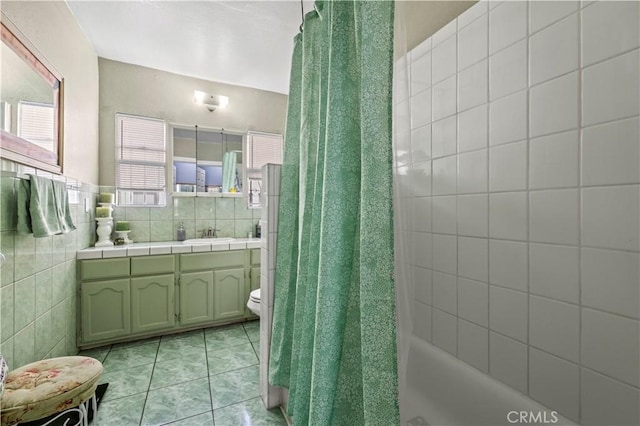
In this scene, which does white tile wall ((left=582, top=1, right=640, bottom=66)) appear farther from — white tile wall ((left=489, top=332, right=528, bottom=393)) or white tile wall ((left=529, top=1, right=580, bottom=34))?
white tile wall ((left=489, top=332, right=528, bottom=393))

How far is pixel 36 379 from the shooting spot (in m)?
1.25

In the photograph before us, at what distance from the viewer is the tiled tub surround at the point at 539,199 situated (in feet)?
2.64

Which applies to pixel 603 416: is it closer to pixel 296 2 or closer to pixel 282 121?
pixel 296 2

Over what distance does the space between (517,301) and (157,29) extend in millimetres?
3038

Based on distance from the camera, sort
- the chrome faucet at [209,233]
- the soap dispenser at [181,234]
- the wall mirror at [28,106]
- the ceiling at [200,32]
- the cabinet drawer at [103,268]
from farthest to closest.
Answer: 1. the chrome faucet at [209,233]
2. the soap dispenser at [181,234]
3. the cabinet drawer at [103,268]
4. the ceiling at [200,32]
5. the wall mirror at [28,106]

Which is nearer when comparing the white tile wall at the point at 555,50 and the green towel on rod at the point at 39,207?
the white tile wall at the point at 555,50

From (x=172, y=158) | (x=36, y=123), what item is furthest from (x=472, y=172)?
(x=172, y=158)

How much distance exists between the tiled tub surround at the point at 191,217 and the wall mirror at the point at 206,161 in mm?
117

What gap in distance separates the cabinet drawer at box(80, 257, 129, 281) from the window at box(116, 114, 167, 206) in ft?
2.42

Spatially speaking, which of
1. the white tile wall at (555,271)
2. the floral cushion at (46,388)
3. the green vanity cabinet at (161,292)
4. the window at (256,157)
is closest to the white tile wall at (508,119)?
the white tile wall at (555,271)

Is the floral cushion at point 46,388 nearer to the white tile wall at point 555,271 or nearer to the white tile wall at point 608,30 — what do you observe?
the white tile wall at point 555,271

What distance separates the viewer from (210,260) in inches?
110

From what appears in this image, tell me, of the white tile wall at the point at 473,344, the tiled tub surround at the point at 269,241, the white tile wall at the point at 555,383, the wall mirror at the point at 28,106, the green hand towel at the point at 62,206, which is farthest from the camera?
the green hand towel at the point at 62,206

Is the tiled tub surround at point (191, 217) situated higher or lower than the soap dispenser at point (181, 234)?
higher
